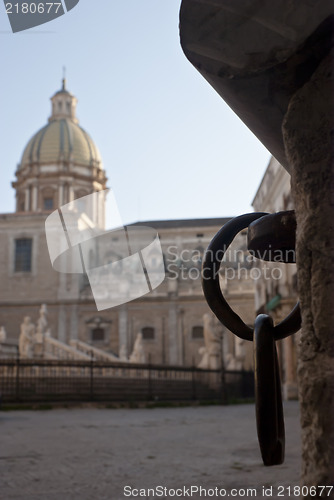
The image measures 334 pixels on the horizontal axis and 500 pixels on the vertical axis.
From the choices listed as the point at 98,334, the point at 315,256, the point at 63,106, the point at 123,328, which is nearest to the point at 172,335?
the point at 123,328

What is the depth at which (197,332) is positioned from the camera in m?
44.0

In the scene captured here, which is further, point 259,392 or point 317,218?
point 259,392

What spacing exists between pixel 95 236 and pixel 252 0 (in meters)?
54.0

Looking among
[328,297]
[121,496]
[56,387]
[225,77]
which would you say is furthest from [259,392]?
[56,387]

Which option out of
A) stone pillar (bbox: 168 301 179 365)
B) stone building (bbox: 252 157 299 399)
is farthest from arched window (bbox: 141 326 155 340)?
stone building (bbox: 252 157 299 399)

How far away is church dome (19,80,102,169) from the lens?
5847 cm

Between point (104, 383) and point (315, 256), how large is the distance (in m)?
20.1

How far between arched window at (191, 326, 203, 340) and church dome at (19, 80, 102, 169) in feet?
77.5

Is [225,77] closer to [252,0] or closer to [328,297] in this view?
[252,0]

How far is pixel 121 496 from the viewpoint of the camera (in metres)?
4.26

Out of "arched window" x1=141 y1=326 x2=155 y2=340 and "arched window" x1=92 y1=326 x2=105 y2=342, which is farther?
"arched window" x1=92 y1=326 x2=105 y2=342

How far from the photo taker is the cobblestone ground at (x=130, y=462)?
4594 millimetres

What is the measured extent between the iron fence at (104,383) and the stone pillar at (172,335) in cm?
1843

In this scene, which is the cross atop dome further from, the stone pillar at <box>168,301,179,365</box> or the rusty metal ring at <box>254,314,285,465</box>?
the rusty metal ring at <box>254,314,285,465</box>
